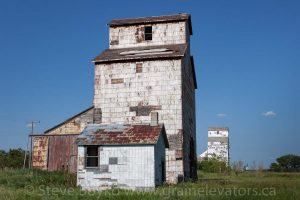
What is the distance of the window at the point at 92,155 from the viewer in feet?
71.2

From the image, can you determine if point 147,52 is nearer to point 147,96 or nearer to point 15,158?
point 147,96

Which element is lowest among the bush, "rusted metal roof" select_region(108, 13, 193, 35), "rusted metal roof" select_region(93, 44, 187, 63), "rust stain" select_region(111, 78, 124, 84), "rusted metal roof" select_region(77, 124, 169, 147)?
the bush

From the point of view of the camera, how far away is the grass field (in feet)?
49.5

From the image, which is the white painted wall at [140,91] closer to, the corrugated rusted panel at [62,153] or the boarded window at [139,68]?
the boarded window at [139,68]

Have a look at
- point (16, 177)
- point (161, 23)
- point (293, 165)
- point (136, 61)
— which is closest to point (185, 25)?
point (161, 23)

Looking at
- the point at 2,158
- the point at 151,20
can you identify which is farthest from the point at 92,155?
the point at 2,158

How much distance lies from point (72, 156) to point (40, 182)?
6.19 metres

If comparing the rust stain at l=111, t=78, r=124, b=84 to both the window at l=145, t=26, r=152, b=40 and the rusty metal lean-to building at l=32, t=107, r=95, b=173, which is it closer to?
the rusty metal lean-to building at l=32, t=107, r=95, b=173

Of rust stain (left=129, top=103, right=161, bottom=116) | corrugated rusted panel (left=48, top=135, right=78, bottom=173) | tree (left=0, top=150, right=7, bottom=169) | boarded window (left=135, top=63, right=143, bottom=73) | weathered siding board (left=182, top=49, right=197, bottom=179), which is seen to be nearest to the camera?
rust stain (left=129, top=103, right=161, bottom=116)

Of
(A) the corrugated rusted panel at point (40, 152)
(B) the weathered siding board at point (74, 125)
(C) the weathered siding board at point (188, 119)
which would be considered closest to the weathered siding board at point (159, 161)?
(C) the weathered siding board at point (188, 119)

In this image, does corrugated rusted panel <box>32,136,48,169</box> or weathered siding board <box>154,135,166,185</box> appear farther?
corrugated rusted panel <box>32,136,48,169</box>

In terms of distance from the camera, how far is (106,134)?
2164cm

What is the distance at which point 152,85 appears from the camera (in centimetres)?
2628

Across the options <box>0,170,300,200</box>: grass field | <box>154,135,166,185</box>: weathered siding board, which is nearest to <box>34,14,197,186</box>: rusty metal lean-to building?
<box>154,135,166,185</box>: weathered siding board
